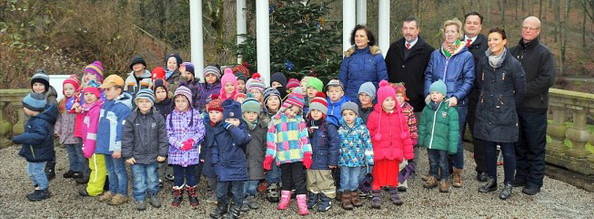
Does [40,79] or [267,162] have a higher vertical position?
[40,79]

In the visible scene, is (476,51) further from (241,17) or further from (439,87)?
(241,17)

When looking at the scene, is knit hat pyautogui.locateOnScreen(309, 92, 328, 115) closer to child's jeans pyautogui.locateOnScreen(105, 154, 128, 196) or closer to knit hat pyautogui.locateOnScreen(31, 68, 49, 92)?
child's jeans pyautogui.locateOnScreen(105, 154, 128, 196)

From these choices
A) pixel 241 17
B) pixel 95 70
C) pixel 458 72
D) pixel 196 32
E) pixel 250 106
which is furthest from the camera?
pixel 241 17

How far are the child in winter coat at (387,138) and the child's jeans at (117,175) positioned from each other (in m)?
2.66

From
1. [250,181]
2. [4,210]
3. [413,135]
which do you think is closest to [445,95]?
[413,135]

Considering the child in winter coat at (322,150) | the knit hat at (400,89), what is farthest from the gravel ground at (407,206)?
the knit hat at (400,89)

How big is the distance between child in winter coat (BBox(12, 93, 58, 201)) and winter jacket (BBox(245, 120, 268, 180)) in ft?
7.48

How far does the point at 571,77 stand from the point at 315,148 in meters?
26.4

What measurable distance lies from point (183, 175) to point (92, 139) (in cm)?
106

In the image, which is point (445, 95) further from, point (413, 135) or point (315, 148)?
point (315, 148)

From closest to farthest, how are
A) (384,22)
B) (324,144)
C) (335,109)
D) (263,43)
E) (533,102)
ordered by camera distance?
(324,144) < (335,109) < (533,102) < (263,43) < (384,22)

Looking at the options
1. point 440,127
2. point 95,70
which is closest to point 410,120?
point 440,127

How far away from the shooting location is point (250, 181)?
219 inches

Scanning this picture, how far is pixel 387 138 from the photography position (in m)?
5.52
